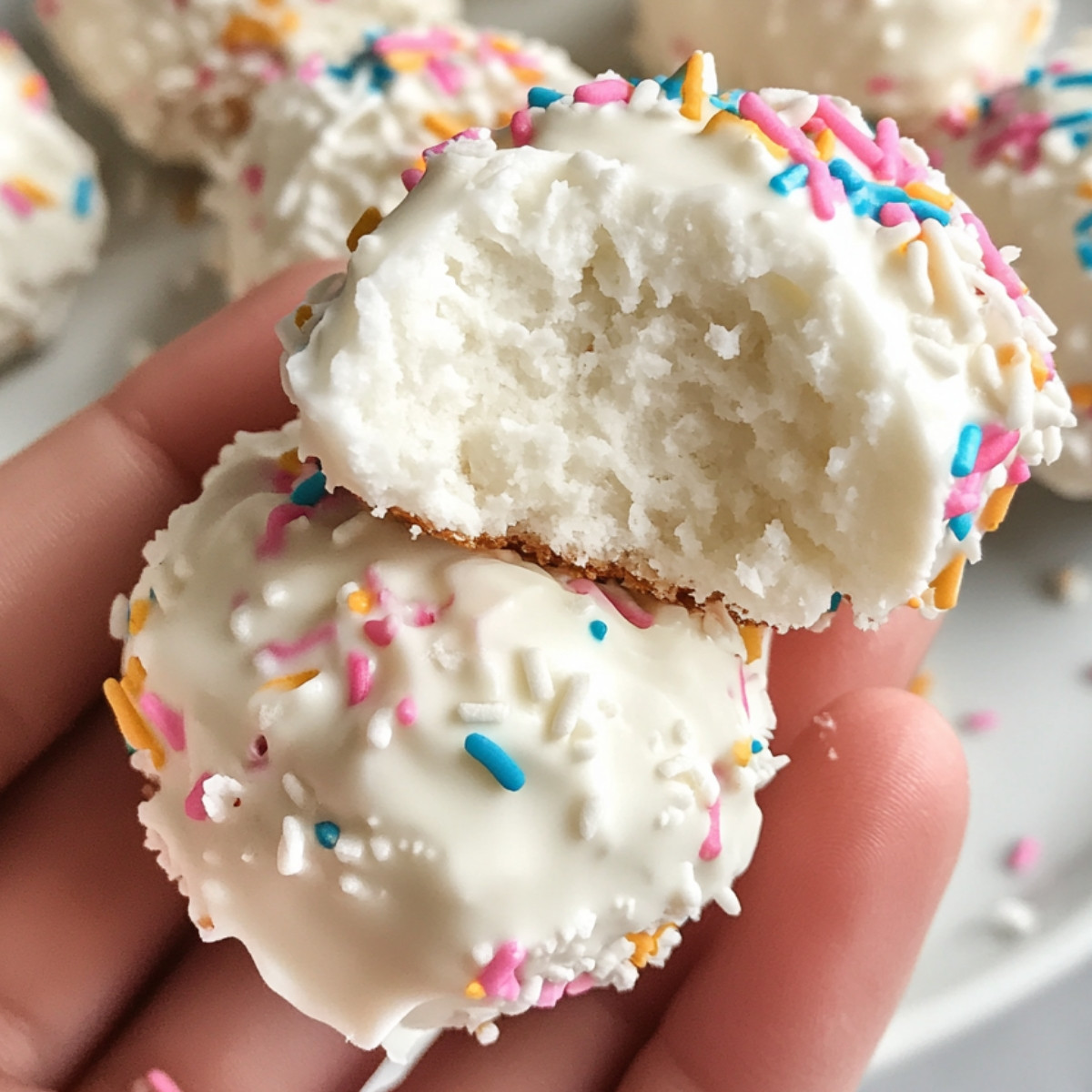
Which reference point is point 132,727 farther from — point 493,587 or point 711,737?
point 711,737

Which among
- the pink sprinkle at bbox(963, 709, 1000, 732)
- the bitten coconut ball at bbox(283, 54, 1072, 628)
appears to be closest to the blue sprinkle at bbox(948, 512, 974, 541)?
the bitten coconut ball at bbox(283, 54, 1072, 628)

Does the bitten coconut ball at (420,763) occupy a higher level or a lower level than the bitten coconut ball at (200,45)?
lower

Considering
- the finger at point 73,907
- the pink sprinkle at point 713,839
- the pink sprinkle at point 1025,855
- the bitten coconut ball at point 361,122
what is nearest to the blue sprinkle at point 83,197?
the bitten coconut ball at point 361,122

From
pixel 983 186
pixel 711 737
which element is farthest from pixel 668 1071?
pixel 983 186

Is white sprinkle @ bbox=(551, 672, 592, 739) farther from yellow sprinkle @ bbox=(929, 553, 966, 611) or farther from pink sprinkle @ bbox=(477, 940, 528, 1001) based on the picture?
yellow sprinkle @ bbox=(929, 553, 966, 611)

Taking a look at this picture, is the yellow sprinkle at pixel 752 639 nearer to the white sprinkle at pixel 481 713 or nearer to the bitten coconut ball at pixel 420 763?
the bitten coconut ball at pixel 420 763


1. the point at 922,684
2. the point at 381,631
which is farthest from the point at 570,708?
the point at 922,684
